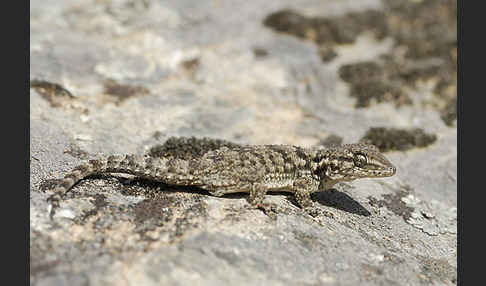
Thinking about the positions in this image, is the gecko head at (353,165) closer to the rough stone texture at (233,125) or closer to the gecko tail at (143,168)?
the rough stone texture at (233,125)

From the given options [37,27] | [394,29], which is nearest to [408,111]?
[394,29]

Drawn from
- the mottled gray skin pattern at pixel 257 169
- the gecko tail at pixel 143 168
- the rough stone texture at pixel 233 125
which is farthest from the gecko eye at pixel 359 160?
the gecko tail at pixel 143 168

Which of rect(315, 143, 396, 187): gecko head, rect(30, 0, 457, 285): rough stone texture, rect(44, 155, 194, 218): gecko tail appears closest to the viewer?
rect(30, 0, 457, 285): rough stone texture

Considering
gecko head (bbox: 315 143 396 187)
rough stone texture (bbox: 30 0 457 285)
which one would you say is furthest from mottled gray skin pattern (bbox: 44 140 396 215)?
rough stone texture (bbox: 30 0 457 285)

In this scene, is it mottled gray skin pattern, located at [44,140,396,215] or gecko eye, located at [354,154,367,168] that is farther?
gecko eye, located at [354,154,367,168]

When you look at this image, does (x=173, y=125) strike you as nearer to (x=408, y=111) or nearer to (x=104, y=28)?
(x=104, y=28)

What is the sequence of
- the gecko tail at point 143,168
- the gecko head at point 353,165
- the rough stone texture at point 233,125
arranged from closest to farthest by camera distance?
1. the rough stone texture at point 233,125
2. the gecko tail at point 143,168
3. the gecko head at point 353,165

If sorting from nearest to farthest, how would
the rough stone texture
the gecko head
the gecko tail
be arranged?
the rough stone texture, the gecko tail, the gecko head

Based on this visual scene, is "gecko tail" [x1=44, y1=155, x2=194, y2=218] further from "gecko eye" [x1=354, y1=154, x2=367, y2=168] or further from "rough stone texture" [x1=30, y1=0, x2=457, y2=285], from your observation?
"gecko eye" [x1=354, y1=154, x2=367, y2=168]
